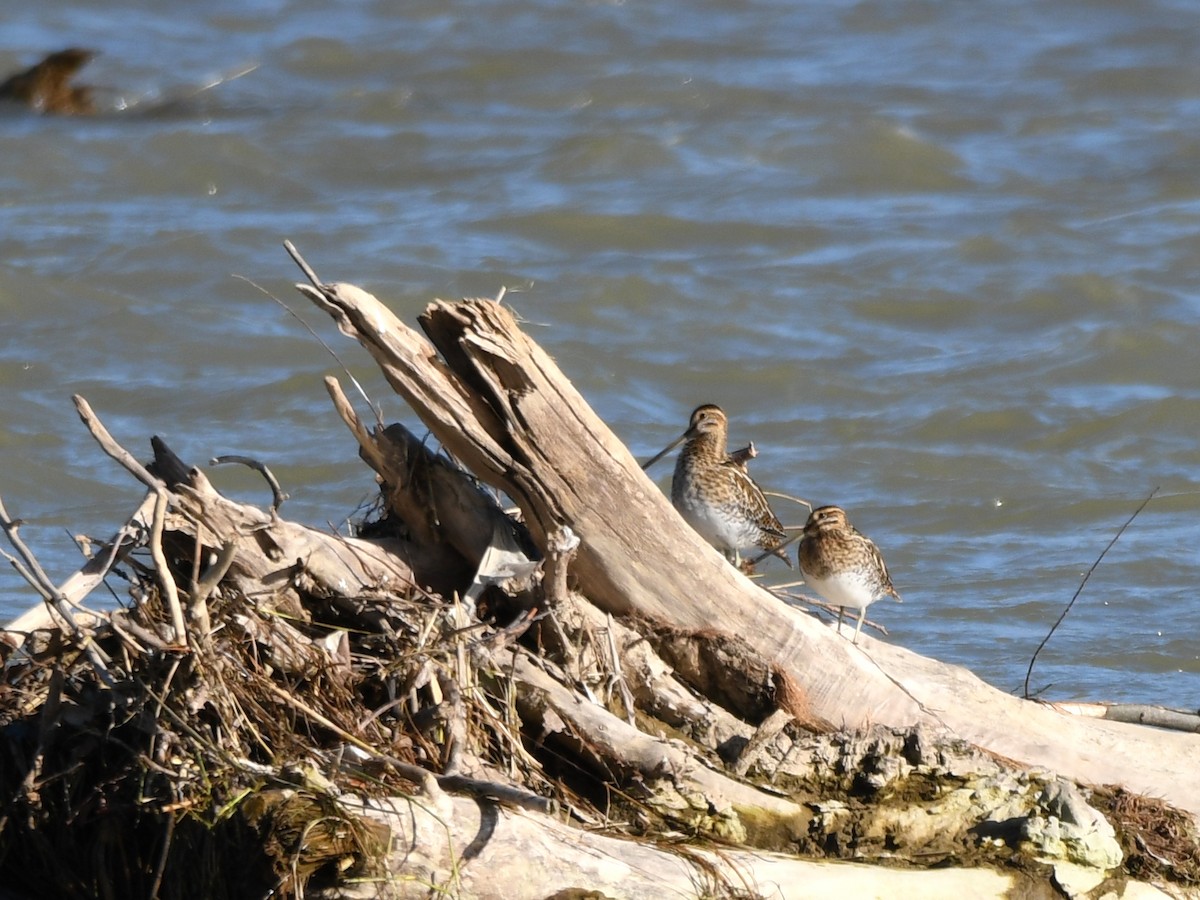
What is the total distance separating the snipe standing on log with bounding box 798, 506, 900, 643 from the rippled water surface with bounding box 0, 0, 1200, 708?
5.85ft

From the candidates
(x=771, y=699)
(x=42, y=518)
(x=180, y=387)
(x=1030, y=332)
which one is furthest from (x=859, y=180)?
(x=771, y=699)

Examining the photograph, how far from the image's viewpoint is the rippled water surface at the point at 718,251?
10.9 metres

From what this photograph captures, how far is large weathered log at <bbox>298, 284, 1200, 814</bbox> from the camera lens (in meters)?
5.14

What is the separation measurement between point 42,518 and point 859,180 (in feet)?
30.4

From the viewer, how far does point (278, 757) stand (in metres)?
4.73

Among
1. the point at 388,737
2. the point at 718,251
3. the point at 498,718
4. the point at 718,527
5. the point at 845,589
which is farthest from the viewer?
the point at 718,251

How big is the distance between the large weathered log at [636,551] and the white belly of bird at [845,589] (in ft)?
2.41

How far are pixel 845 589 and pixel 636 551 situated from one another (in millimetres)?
1446

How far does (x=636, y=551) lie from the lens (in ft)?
17.8

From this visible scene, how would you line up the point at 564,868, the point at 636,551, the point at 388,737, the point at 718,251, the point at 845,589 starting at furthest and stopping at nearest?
the point at 718,251 → the point at 845,589 → the point at 636,551 → the point at 388,737 → the point at 564,868

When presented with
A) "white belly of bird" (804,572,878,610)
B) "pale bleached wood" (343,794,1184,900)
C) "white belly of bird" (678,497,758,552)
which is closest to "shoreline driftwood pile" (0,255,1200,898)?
"pale bleached wood" (343,794,1184,900)

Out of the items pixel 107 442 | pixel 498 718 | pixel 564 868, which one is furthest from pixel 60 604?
pixel 564 868

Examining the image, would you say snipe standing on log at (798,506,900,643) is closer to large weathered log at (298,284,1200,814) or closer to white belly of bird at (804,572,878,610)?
white belly of bird at (804,572,878,610)

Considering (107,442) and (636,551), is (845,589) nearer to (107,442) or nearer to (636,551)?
(636,551)
